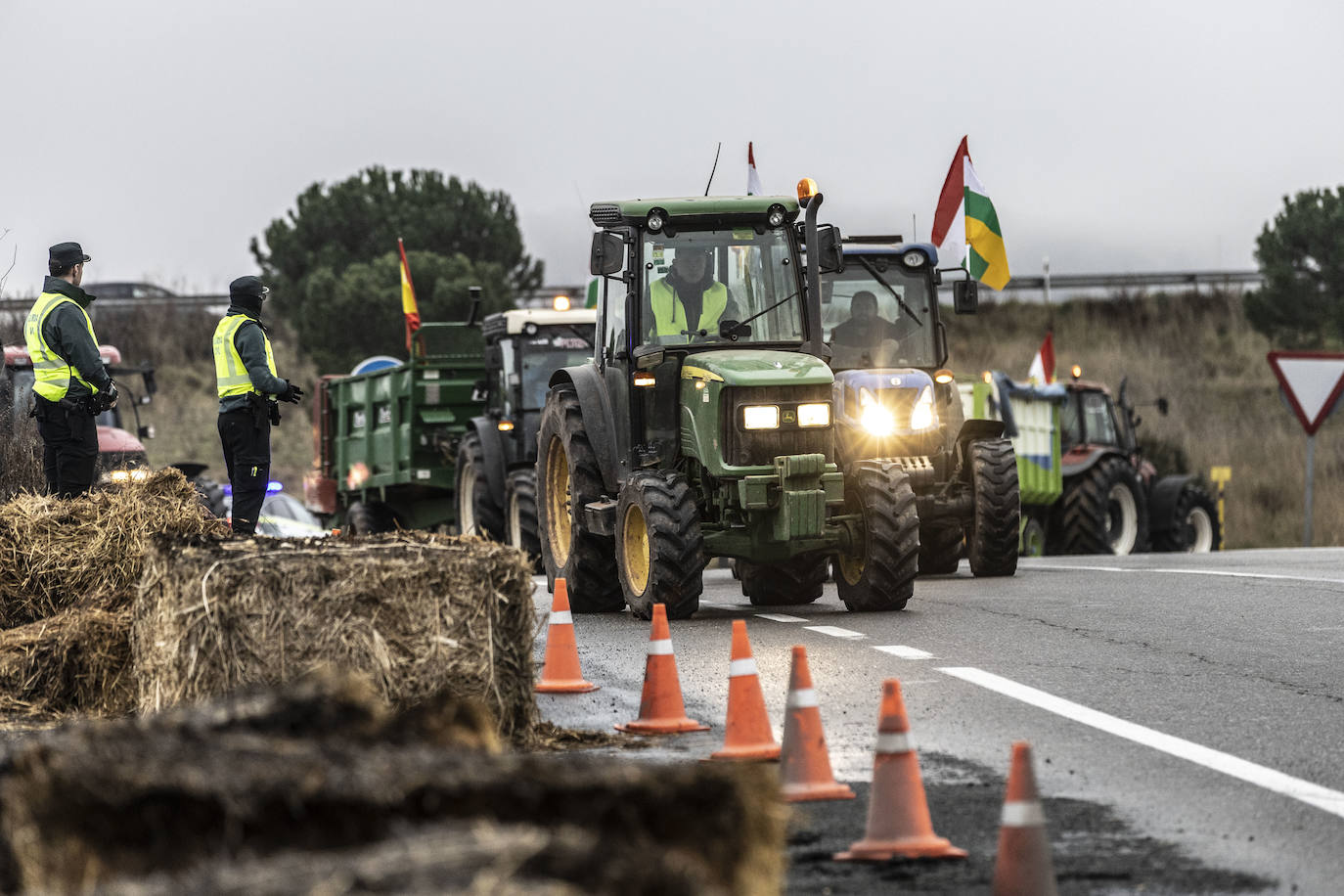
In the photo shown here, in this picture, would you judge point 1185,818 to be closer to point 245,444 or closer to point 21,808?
point 21,808

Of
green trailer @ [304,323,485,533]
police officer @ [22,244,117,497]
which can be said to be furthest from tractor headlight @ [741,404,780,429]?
green trailer @ [304,323,485,533]

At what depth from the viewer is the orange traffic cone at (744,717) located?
7430 millimetres

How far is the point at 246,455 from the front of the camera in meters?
12.7

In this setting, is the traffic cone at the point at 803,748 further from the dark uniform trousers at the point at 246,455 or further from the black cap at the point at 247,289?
the black cap at the point at 247,289

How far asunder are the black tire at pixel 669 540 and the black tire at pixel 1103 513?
13.1m

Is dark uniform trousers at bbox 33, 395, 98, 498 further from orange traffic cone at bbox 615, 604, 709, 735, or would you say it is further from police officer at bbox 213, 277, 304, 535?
orange traffic cone at bbox 615, 604, 709, 735

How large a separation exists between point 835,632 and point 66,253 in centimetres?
517

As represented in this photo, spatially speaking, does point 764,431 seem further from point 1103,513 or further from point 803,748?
point 1103,513

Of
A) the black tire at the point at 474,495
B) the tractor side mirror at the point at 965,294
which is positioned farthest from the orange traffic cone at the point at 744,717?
the black tire at the point at 474,495

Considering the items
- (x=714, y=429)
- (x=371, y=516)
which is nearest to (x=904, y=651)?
(x=714, y=429)

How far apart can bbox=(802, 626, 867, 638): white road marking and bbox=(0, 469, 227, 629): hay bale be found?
392 centimetres

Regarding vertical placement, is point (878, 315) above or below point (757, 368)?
above

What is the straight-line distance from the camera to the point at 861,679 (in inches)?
388

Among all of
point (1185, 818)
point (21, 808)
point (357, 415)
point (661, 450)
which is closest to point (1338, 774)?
point (1185, 818)
